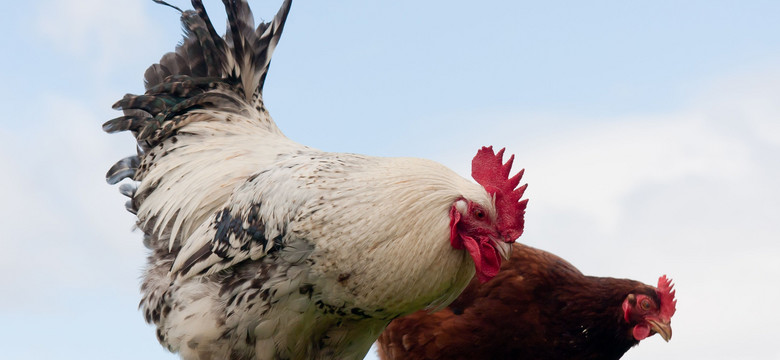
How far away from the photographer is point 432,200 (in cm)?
454

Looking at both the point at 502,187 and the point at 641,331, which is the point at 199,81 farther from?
the point at 641,331

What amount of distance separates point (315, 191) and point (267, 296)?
0.62 metres

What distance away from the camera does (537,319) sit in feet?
20.7

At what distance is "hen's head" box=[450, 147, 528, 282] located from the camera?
14.7 ft

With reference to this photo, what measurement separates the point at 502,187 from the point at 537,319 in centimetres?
198

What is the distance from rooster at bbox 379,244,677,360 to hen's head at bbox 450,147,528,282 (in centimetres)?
169

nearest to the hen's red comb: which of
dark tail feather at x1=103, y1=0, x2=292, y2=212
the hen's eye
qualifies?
dark tail feather at x1=103, y1=0, x2=292, y2=212

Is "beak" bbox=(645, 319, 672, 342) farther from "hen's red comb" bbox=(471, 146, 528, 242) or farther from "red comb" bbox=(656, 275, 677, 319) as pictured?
"hen's red comb" bbox=(471, 146, 528, 242)

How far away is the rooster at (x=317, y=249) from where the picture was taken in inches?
176

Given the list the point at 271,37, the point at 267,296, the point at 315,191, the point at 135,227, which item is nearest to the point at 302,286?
the point at 267,296

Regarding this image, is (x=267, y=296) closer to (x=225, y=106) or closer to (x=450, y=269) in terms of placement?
(x=450, y=269)

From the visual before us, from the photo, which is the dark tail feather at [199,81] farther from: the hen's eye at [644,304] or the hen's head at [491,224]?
the hen's eye at [644,304]

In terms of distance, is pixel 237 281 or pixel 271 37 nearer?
pixel 237 281

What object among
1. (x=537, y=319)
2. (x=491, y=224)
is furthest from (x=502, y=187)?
(x=537, y=319)
